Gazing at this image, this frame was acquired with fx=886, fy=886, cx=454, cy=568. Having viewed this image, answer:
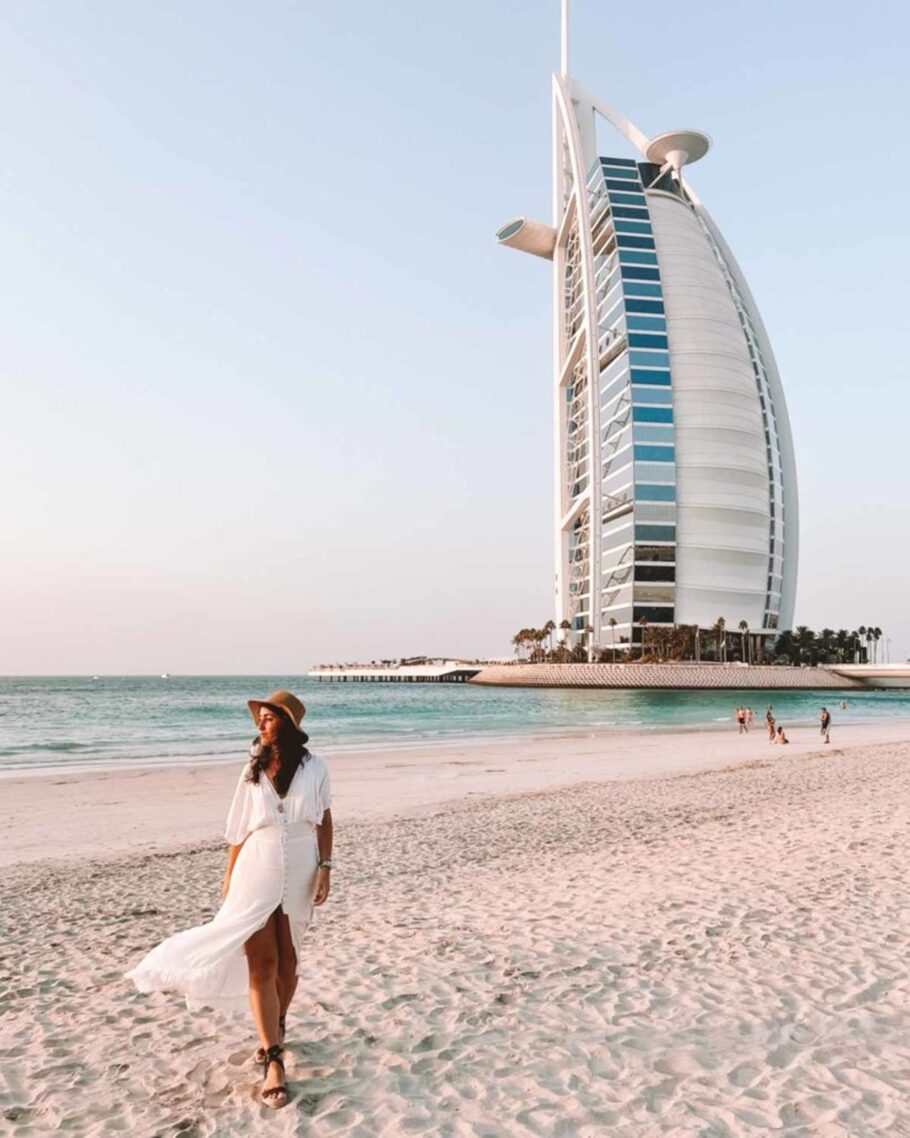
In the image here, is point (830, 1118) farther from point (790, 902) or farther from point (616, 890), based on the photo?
point (616, 890)

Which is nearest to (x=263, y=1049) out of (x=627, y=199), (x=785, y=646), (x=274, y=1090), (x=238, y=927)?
(x=274, y=1090)

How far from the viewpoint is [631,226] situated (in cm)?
12362

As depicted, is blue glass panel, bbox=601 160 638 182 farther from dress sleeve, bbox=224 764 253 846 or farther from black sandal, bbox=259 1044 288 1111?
black sandal, bbox=259 1044 288 1111

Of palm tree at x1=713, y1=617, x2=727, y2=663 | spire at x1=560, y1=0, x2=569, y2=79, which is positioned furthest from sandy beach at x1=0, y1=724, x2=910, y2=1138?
spire at x1=560, y1=0, x2=569, y2=79

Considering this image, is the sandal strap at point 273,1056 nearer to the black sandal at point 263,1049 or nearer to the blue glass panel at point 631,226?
the black sandal at point 263,1049

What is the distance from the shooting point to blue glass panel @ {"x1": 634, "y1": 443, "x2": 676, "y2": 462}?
11419 cm

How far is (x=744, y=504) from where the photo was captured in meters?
115

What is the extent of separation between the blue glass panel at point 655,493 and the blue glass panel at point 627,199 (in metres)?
42.8

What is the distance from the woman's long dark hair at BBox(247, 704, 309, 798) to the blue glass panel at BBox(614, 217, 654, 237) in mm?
130160

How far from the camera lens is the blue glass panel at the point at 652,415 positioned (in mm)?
114750

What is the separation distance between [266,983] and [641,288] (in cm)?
12555

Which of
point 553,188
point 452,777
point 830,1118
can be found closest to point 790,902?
point 830,1118

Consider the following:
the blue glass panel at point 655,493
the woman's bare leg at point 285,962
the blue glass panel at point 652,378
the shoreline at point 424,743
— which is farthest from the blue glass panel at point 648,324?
the woman's bare leg at point 285,962

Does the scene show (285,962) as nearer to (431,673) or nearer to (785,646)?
(785,646)
